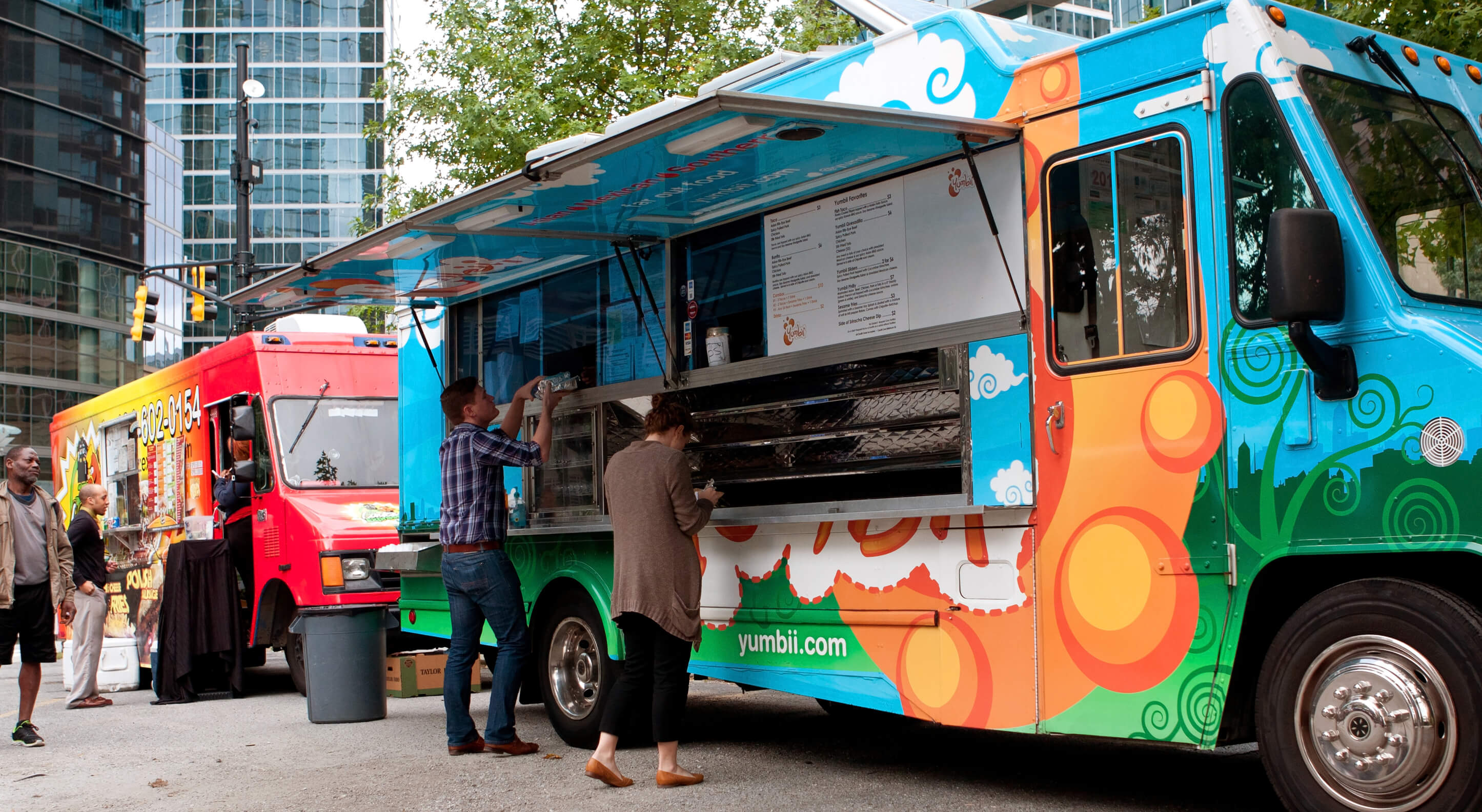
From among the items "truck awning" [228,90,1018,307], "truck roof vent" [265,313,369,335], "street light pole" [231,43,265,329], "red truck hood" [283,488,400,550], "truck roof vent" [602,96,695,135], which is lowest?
"red truck hood" [283,488,400,550]

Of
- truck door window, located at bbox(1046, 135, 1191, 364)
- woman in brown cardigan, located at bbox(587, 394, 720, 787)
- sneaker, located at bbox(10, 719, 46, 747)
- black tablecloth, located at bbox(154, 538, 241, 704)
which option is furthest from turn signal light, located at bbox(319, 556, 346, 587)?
truck door window, located at bbox(1046, 135, 1191, 364)

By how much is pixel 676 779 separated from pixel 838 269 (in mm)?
2466

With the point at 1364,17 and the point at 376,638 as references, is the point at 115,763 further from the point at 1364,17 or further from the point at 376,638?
the point at 1364,17

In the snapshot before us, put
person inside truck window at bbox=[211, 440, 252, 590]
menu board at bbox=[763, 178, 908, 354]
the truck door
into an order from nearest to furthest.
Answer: the truck door, menu board at bbox=[763, 178, 908, 354], person inside truck window at bbox=[211, 440, 252, 590]

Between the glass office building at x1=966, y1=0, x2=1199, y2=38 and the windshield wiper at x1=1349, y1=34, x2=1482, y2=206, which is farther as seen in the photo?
the glass office building at x1=966, y1=0, x2=1199, y2=38

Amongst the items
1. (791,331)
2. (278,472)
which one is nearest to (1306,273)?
(791,331)

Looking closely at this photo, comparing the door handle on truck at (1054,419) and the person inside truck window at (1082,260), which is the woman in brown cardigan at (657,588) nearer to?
the door handle on truck at (1054,419)

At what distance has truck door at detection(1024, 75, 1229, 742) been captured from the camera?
5.12 meters

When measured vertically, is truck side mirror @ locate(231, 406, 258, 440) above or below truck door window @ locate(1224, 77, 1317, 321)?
below

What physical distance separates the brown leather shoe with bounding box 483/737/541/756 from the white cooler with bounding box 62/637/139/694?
21.9 ft

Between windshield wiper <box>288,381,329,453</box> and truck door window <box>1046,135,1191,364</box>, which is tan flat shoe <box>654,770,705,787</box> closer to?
truck door window <box>1046,135,1191,364</box>

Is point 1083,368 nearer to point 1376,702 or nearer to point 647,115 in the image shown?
point 1376,702

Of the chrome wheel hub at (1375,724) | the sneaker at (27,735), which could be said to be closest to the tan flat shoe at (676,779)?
the chrome wheel hub at (1375,724)

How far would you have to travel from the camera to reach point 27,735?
29.1 ft
